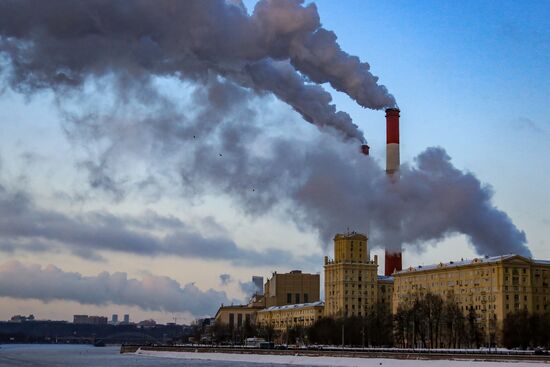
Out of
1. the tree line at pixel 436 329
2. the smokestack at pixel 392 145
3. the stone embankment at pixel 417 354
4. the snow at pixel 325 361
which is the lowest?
the snow at pixel 325 361

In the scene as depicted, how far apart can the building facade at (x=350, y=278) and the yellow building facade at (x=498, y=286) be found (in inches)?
1383

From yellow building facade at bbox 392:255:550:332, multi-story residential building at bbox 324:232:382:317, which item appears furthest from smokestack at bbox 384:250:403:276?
multi-story residential building at bbox 324:232:382:317

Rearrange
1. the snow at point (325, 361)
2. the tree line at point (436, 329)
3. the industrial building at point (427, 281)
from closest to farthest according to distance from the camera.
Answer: the snow at point (325, 361)
the tree line at point (436, 329)
the industrial building at point (427, 281)

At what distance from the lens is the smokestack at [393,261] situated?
477 feet

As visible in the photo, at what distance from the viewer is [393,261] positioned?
481 ft

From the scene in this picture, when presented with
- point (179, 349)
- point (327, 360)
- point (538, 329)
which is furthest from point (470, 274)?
point (179, 349)

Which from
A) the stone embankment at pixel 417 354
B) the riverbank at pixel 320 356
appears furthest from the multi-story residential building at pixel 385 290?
the stone embankment at pixel 417 354

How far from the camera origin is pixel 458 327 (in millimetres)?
120250

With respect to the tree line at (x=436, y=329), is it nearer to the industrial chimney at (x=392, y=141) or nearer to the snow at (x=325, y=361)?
the snow at (x=325, y=361)

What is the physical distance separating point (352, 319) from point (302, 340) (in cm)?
2811

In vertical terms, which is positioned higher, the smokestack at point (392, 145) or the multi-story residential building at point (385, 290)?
the smokestack at point (392, 145)

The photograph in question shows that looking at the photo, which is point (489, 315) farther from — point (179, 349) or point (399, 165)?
point (179, 349)

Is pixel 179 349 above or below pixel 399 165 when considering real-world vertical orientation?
below

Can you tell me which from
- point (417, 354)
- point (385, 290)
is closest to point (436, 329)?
point (417, 354)
